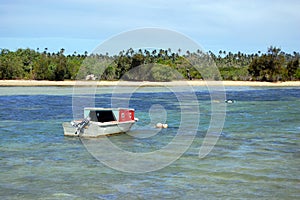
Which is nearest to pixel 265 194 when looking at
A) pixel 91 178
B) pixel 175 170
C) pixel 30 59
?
pixel 175 170

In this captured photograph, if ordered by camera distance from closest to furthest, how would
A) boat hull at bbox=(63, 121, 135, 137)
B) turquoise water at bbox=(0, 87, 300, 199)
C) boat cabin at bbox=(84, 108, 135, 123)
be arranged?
turquoise water at bbox=(0, 87, 300, 199) < boat hull at bbox=(63, 121, 135, 137) < boat cabin at bbox=(84, 108, 135, 123)

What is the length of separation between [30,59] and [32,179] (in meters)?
121

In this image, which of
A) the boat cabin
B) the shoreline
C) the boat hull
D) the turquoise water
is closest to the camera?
the turquoise water

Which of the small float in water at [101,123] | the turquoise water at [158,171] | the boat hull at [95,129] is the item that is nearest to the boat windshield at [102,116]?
the small float in water at [101,123]

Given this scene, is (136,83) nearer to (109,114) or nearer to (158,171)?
(109,114)

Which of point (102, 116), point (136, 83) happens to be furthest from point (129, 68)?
point (102, 116)

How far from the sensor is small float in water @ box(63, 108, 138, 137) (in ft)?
81.4

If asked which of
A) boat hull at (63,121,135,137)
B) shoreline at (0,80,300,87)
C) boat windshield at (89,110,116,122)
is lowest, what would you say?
boat hull at (63,121,135,137)

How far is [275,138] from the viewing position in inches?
1010

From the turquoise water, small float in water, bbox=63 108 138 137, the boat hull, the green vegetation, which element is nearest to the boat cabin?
small float in water, bbox=63 108 138 137

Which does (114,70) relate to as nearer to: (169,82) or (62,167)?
(169,82)

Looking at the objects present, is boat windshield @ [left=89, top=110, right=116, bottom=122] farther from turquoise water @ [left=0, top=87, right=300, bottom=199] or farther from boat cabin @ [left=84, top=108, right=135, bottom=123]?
turquoise water @ [left=0, top=87, right=300, bottom=199]

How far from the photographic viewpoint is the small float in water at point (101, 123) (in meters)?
24.8

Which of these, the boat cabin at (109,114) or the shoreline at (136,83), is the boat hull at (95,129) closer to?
the boat cabin at (109,114)
